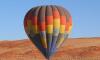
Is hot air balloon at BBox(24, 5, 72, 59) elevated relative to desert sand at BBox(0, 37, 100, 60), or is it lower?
elevated

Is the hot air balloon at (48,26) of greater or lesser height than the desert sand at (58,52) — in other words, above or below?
above

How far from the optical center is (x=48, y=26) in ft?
145

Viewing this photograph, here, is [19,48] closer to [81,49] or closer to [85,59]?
[81,49]

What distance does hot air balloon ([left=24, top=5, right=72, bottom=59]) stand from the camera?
4406cm

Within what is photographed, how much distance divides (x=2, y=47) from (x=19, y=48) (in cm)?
576

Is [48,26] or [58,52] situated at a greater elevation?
[48,26]

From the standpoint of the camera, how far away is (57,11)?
4431cm

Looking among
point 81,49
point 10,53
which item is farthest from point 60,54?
point 10,53

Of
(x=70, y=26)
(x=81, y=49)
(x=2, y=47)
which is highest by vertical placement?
(x=70, y=26)

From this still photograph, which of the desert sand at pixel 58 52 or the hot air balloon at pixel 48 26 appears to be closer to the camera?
the hot air balloon at pixel 48 26

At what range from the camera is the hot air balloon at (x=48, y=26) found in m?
44.1

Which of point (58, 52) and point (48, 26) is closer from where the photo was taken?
point (48, 26)

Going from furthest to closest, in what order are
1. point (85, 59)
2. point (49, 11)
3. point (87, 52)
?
1. point (87, 52)
2. point (85, 59)
3. point (49, 11)

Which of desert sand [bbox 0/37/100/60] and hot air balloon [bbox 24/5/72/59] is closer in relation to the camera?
hot air balloon [bbox 24/5/72/59]
